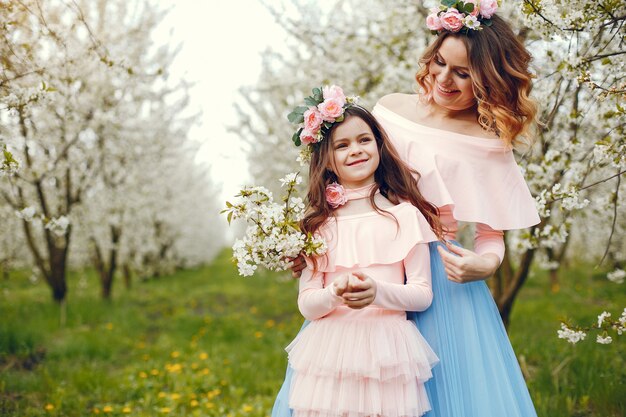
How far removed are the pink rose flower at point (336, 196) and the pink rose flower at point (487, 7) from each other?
3.12ft

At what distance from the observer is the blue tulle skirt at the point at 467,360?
2.12m

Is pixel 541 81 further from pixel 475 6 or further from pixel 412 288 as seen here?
pixel 412 288

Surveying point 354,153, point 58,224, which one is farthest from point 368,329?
point 58,224

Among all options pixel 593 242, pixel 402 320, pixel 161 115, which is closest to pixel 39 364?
pixel 402 320

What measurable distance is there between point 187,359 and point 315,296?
4.09 metres

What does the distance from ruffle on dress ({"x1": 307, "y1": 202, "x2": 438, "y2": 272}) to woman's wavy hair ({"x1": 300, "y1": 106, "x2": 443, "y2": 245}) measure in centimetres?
7

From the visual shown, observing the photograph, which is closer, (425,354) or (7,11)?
(425,354)

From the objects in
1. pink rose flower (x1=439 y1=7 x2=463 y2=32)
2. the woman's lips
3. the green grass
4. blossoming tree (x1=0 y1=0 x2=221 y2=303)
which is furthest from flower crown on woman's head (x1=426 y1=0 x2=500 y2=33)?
blossoming tree (x1=0 y1=0 x2=221 y2=303)

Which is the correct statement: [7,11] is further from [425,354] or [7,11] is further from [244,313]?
[244,313]

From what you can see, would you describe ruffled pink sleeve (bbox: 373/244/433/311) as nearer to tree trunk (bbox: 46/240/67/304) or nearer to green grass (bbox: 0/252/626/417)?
green grass (bbox: 0/252/626/417)

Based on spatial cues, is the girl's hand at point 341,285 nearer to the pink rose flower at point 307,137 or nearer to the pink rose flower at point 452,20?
the pink rose flower at point 307,137

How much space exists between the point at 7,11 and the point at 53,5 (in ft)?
14.1

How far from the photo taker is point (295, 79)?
7527 mm

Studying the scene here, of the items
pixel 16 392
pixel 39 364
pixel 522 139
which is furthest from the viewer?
pixel 39 364
